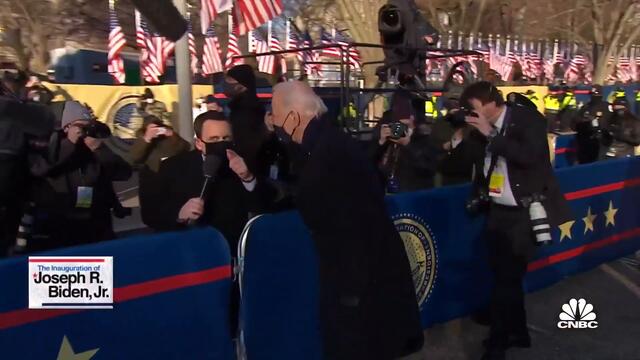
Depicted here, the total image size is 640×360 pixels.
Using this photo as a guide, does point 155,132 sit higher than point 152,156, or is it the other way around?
point 155,132

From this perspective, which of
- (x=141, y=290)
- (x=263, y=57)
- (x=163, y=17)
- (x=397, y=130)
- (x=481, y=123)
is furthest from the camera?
(x=263, y=57)

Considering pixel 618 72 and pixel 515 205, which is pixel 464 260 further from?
pixel 618 72

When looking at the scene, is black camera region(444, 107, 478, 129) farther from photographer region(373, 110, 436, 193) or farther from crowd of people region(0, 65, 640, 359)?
crowd of people region(0, 65, 640, 359)

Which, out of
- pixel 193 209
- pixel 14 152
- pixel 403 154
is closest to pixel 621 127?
pixel 403 154

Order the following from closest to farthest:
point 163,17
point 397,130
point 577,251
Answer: point 397,130 → point 163,17 → point 577,251

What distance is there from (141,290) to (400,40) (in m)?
4.97

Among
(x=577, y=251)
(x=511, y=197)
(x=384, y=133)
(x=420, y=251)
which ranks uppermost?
(x=384, y=133)

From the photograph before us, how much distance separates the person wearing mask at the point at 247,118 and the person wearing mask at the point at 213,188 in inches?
14.6

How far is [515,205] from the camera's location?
442 centimetres

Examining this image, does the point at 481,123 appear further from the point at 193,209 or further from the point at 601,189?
the point at 601,189

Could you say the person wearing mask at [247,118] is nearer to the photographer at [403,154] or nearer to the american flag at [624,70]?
the photographer at [403,154]

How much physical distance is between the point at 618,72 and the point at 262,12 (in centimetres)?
4157

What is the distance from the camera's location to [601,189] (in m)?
6.60

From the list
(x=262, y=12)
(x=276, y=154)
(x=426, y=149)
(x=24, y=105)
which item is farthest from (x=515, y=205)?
(x=262, y=12)
